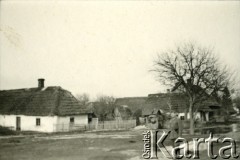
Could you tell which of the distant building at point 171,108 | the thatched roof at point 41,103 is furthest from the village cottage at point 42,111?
the distant building at point 171,108

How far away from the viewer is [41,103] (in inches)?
1336

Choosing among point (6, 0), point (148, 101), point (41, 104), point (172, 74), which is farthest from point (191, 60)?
point (148, 101)

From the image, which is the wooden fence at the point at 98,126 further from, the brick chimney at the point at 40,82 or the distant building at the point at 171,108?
the brick chimney at the point at 40,82

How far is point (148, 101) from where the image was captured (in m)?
47.2

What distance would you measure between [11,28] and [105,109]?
44.3m

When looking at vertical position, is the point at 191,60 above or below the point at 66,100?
above

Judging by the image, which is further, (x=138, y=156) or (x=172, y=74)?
(x=172, y=74)

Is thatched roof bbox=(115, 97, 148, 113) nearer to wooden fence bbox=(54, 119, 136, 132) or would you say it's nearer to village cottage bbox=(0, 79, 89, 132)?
wooden fence bbox=(54, 119, 136, 132)

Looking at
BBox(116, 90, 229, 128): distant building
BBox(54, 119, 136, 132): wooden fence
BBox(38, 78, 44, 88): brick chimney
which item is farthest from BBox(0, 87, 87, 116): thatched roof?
BBox(116, 90, 229, 128): distant building

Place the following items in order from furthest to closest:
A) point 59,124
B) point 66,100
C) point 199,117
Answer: point 199,117, point 66,100, point 59,124

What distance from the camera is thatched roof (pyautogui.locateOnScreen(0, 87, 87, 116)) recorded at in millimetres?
32906

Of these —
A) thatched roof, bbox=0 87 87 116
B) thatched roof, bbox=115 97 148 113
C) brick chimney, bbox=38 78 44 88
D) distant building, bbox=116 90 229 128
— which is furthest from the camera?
thatched roof, bbox=115 97 148 113

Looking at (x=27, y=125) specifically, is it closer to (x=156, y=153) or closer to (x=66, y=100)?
(x=66, y=100)

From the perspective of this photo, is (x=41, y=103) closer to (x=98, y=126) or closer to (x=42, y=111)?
(x=42, y=111)
